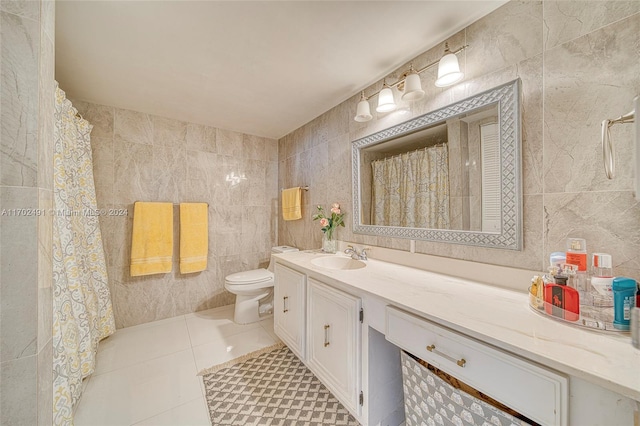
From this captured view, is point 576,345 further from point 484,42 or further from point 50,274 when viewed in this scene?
point 50,274

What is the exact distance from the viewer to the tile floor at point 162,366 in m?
1.30

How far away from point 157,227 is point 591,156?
3.14 metres

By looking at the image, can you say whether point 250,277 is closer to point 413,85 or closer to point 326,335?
point 326,335

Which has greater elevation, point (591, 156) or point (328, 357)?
point (591, 156)

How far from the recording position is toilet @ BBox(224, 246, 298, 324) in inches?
89.0

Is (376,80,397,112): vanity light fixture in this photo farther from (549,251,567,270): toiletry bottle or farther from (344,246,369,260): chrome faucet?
(549,251,567,270): toiletry bottle

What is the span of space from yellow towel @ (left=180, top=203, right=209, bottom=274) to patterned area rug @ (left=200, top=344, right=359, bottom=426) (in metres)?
1.17

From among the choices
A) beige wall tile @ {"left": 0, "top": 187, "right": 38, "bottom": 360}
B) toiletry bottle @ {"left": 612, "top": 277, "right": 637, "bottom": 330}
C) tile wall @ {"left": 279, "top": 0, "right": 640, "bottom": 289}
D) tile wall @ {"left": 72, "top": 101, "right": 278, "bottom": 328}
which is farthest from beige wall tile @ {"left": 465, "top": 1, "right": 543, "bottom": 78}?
tile wall @ {"left": 72, "top": 101, "right": 278, "bottom": 328}

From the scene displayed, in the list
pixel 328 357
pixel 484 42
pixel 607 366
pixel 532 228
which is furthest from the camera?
pixel 328 357

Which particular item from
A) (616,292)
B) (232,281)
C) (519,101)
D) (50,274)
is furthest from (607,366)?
(232,281)

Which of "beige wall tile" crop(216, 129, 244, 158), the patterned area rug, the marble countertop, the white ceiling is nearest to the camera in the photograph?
the marble countertop

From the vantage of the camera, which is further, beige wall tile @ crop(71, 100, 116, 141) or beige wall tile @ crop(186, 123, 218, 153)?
beige wall tile @ crop(186, 123, 218, 153)

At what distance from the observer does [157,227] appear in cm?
232

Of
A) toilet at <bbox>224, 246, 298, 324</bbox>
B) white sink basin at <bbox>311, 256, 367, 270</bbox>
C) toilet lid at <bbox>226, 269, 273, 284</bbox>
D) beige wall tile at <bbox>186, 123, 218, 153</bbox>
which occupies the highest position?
beige wall tile at <bbox>186, 123, 218, 153</bbox>
